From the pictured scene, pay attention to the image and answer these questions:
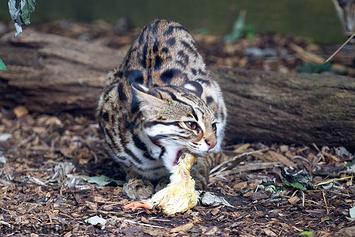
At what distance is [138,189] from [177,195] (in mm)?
717

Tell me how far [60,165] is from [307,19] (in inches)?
277

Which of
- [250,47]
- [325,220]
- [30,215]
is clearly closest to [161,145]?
[30,215]

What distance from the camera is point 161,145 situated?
3955 millimetres

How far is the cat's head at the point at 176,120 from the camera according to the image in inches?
149

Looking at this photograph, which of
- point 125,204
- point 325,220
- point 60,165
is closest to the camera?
point 325,220

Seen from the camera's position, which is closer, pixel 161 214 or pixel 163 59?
pixel 161 214

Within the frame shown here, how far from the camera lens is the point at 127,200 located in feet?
14.0

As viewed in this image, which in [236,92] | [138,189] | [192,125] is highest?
[192,125]

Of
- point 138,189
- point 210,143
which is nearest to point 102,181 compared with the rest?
point 138,189

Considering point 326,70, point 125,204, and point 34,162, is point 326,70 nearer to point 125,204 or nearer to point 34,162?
point 125,204

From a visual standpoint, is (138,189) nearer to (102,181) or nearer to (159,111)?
(102,181)

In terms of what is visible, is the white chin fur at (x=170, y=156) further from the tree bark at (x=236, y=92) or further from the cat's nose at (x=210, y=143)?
the tree bark at (x=236, y=92)

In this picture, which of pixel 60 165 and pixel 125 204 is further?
pixel 60 165

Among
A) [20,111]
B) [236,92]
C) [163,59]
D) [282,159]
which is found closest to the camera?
[163,59]
